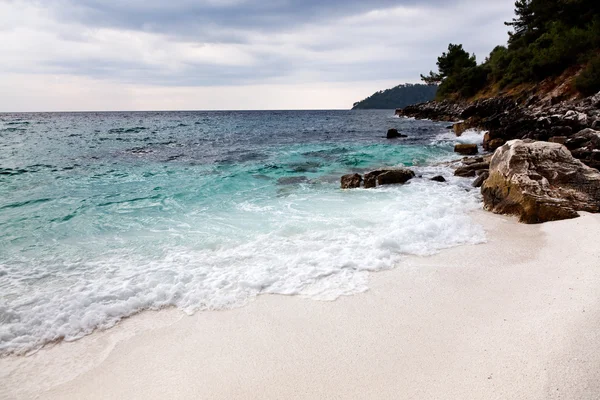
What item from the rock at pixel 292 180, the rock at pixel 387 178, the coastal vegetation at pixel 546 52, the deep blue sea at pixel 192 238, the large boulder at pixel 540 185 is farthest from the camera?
the coastal vegetation at pixel 546 52

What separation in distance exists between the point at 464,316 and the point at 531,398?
135cm

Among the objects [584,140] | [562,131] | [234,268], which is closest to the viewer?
[234,268]

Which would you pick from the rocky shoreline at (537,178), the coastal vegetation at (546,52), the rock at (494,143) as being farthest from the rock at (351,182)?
the coastal vegetation at (546,52)

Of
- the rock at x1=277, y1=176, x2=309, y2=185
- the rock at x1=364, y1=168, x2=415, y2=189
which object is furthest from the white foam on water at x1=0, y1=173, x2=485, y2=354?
the rock at x1=277, y1=176, x2=309, y2=185

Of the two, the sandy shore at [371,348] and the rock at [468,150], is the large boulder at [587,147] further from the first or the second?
the sandy shore at [371,348]

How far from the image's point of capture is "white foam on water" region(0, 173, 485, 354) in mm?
4473

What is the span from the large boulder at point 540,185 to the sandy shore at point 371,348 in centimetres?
227

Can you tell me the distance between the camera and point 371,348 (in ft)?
11.6

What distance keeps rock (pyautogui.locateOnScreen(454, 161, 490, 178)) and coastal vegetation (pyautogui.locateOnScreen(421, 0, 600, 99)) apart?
18.3 metres

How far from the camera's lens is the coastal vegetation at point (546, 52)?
28.0m

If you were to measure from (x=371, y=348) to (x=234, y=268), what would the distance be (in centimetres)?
279

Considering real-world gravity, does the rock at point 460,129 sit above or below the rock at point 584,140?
above

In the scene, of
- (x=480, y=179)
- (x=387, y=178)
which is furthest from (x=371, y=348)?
(x=480, y=179)

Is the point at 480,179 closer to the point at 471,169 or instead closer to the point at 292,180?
the point at 471,169
